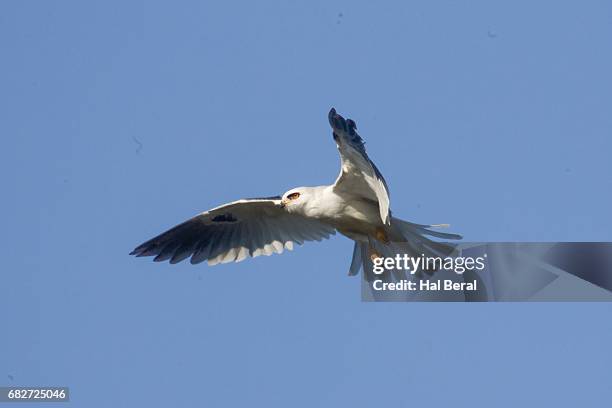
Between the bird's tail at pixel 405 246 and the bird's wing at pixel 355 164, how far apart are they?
31.5 inches

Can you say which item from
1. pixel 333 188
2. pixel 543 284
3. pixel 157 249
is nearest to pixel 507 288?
pixel 543 284

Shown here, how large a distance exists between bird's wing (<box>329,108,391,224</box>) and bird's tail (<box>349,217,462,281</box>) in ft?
2.63

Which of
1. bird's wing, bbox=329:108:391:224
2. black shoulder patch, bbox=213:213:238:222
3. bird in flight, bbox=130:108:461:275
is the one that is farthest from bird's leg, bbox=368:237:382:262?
black shoulder patch, bbox=213:213:238:222

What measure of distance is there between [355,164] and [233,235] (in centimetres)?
287

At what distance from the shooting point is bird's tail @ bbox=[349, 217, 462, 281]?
1009 cm

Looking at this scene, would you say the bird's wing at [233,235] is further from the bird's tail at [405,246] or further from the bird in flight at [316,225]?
the bird's tail at [405,246]

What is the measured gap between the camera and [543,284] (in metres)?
9.61

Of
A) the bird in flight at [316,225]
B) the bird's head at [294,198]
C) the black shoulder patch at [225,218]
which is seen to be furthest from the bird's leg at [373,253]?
the black shoulder patch at [225,218]

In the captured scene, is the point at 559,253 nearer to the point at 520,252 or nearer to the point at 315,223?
the point at 520,252

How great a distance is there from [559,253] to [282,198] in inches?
109

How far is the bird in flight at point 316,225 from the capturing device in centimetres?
891

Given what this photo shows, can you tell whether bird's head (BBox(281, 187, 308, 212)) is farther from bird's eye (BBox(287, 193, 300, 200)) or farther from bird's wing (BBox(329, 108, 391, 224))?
bird's wing (BBox(329, 108, 391, 224))

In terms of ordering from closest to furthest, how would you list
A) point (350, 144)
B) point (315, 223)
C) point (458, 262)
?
point (350, 144), point (458, 262), point (315, 223)

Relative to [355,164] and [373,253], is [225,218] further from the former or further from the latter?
[355,164]
